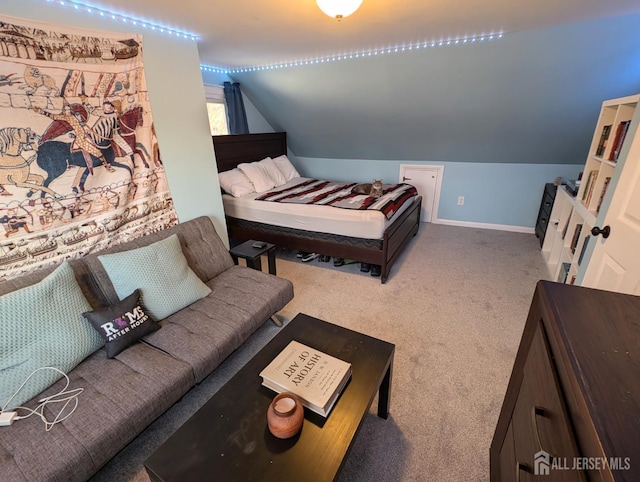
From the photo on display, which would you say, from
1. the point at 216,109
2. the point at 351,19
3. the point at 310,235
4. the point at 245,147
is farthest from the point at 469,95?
the point at 216,109

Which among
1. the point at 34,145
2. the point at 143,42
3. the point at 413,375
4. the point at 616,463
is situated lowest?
the point at 413,375

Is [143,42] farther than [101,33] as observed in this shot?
Yes

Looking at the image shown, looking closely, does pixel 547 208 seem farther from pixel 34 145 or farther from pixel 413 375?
pixel 34 145

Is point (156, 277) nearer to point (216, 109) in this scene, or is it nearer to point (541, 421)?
point (541, 421)

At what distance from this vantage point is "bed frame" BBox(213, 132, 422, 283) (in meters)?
2.71

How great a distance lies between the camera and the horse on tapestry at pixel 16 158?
1401 mm

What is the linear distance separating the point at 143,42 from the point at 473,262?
3378mm

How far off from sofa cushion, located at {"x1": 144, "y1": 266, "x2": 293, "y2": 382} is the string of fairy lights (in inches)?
68.0

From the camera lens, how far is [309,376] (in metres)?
1.18

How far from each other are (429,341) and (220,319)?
1.39m

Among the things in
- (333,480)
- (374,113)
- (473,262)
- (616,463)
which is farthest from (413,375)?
(374,113)

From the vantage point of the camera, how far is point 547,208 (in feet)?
11.0

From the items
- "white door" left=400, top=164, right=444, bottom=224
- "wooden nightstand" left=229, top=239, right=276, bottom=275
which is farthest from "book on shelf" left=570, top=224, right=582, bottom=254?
"wooden nightstand" left=229, top=239, right=276, bottom=275

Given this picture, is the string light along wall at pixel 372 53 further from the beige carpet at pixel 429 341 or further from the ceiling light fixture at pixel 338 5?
the beige carpet at pixel 429 341
